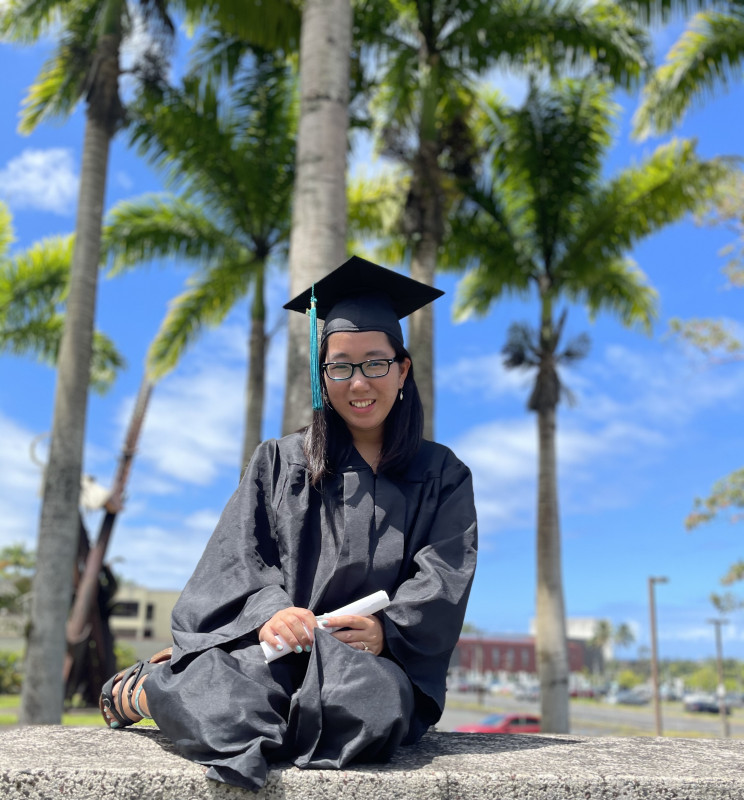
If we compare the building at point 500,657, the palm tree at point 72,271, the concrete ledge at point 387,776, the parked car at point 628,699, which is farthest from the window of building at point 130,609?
the concrete ledge at point 387,776

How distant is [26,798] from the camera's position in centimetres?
A: 209

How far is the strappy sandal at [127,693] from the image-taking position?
273 centimetres

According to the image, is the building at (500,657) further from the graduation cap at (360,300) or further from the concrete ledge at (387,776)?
the concrete ledge at (387,776)

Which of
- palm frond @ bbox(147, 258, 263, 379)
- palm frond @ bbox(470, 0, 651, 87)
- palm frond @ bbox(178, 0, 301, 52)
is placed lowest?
palm frond @ bbox(147, 258, 263, 379)

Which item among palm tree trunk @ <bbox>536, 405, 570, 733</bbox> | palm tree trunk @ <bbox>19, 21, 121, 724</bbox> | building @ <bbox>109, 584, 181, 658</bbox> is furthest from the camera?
building @ <bbox>109, 584, 181, 658</bbox>

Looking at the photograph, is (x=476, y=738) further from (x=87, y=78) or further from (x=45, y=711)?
(x=87, y=78)

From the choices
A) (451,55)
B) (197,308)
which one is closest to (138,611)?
(197,308)

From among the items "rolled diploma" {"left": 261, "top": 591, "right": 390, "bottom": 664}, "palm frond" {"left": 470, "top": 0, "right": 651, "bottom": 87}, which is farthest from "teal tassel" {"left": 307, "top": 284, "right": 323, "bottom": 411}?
"palm frond" {"left": 470, "top": 0, "right": 651, "bottom": 87}

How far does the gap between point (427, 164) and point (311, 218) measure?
6074 mm

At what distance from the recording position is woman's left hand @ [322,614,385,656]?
8.11 feet

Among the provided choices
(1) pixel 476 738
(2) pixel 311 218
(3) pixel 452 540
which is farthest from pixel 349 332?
(2) pixel 311 218

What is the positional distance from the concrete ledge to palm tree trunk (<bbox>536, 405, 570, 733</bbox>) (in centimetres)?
1118

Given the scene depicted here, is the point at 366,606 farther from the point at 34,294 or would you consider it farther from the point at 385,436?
the point at 34,294

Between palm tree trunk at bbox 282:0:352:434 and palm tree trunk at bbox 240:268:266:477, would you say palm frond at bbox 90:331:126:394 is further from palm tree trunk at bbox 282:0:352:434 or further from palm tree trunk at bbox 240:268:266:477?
palm tree trunk at bbox 282:0:352:434
